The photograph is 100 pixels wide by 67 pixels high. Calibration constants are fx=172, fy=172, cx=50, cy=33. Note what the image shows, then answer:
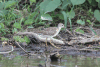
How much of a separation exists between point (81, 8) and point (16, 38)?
9.20ft

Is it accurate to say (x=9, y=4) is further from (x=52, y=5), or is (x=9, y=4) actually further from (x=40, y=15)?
(x=52, y=5)

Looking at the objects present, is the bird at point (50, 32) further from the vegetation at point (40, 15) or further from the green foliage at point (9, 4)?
the green foliage at point (9, 4)

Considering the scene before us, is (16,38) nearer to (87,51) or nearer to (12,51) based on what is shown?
(12,51)

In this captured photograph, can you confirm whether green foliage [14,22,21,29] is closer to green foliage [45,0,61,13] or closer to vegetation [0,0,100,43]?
vegetation [0,0,100,43]

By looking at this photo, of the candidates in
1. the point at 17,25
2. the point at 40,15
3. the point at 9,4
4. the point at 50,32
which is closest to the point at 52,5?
the point at 40,15

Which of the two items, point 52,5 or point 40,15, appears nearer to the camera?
point 52,5

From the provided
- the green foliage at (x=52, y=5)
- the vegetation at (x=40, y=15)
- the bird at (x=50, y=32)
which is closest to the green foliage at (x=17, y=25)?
the vegetation at (x=40, y=15)

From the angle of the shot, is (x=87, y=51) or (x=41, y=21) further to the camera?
(x=41, y=21)

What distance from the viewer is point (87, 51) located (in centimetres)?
457

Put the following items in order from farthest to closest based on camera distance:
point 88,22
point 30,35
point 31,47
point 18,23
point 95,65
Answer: point 88,22
point 18,23
point 30,35
point 31,47
point 95,65

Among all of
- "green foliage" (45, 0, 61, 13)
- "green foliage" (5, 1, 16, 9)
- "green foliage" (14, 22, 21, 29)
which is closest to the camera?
"green foliage" (45, 0, 61, 13)

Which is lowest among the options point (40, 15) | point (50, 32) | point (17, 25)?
point (50, 32)

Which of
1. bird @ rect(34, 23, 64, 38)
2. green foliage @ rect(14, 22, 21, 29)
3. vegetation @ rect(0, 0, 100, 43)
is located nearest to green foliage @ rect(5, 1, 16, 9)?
vegetation @ rect(0, 0, 100, 43)

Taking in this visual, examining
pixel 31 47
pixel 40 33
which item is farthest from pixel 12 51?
pixel 40 33
